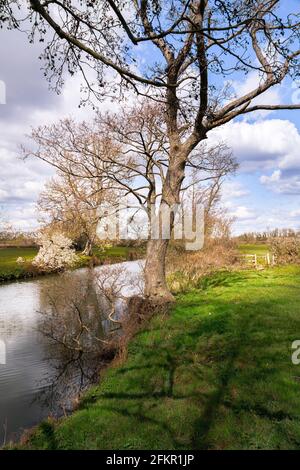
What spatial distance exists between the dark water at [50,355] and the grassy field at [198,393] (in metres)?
1.52

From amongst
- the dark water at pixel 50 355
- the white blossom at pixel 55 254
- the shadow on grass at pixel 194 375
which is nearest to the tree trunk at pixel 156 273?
the dark water at pixel 50 355

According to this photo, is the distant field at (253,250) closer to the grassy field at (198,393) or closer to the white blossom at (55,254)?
the white blossom at (55,254)

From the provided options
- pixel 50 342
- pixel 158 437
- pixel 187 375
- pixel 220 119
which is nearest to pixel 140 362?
pixel 187 375

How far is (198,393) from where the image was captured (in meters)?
5.82

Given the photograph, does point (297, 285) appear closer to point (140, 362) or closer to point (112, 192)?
point (112, 192)

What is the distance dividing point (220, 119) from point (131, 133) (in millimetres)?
5109

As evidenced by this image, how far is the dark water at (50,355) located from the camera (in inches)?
312

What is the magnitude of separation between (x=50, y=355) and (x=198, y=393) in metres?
6.37

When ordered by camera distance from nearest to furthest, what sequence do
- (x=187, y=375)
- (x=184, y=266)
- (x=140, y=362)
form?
(x=187, y=375), (x=140, y=362), (x=184, y=266)

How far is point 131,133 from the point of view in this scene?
15203mm

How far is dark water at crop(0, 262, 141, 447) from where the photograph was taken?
791 centimetres

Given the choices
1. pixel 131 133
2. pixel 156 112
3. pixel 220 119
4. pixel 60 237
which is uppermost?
pixel 156 112

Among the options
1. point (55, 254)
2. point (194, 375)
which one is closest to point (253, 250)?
point (55, 254)

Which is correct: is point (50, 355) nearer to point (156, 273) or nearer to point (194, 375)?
point (156, 273)
